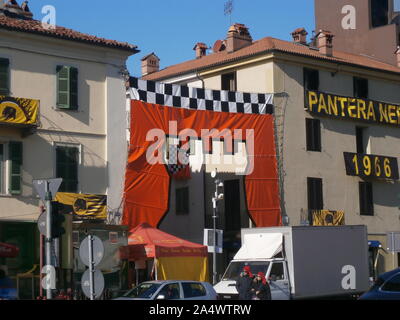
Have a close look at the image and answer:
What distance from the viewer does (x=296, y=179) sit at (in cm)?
3766

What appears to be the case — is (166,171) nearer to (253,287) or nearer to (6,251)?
(253,287)

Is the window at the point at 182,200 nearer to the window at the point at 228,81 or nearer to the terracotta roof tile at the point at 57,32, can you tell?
the window at the point at 228,81

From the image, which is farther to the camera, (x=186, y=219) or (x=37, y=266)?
(x=186, y=219)

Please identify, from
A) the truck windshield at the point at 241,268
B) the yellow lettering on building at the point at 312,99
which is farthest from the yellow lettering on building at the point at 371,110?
the truck windshield at the point at 241,268

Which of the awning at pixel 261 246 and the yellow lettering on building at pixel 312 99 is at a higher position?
the yellow lettering on building at pixel 312 99

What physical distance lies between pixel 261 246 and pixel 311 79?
1664cm

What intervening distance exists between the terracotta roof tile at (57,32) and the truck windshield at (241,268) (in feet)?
33.9

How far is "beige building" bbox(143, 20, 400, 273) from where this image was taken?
124 ft

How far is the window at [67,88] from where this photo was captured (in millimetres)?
29203

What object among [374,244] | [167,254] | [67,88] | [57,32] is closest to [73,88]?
[67,88]

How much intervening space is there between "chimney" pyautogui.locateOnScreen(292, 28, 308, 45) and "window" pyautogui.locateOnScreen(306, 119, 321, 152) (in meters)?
7.29
